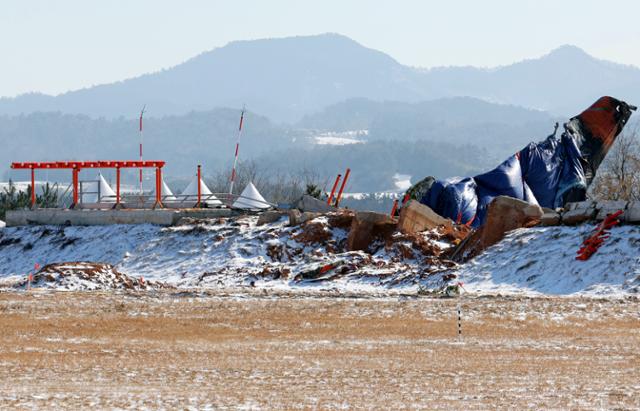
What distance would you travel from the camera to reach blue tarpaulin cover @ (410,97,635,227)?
154 feet

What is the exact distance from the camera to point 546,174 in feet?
164

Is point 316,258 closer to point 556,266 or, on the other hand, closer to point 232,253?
point 232,253

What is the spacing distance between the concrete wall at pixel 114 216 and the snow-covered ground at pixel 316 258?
0.66 metres

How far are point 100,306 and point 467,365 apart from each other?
1213cm

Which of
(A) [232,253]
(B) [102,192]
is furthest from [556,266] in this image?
(B) [102,192]

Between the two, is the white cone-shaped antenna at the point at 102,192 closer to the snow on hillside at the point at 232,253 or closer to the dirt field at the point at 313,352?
the snow on hillside at the point at 232,253

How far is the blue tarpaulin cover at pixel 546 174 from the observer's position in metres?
47.0

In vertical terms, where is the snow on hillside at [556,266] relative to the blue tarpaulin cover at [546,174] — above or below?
below

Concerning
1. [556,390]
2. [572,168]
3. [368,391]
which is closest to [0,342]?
[368,391]

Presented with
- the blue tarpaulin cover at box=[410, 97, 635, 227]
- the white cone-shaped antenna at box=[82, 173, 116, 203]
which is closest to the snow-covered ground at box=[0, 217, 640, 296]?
the white cone-shaped antenna at box=[82, 173, 116, 203]

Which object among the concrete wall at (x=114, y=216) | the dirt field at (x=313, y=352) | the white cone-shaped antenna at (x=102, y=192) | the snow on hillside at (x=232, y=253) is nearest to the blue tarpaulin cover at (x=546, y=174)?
the snow on hillside at (x=232, y=253)

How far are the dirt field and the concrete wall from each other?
1367 centimetres

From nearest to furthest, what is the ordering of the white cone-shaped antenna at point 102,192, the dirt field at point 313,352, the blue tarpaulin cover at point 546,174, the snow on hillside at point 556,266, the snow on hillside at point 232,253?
1. the dirt field at point 313,352
2. the snow on hillside at point 556,266
3. the snow on hillside at point 232,253
4. the blue tarpaulin cover at point 546,174
5. the white cone-shaped antenna at point 102,192

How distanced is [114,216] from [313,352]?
86.0ft
